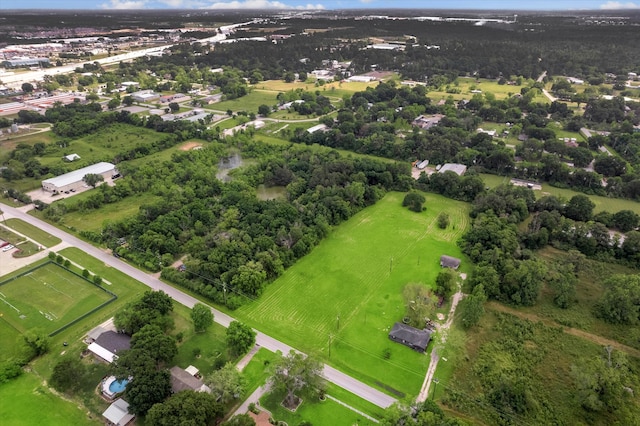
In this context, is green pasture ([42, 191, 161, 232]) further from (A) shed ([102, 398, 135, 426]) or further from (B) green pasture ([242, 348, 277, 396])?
(B) green pasture ([242, 348, 277, 396])

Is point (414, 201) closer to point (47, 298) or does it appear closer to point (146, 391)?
point (146, 391)

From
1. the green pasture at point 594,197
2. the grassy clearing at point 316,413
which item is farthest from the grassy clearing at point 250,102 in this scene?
the grassy clearing at point 316,413

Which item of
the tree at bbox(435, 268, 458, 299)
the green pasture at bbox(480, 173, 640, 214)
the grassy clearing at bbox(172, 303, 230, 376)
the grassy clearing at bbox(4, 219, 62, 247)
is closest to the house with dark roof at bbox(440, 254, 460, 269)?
the tree at bbox(435, 268, 458, 299)

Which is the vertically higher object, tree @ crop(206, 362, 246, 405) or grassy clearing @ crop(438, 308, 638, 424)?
tree @ crop(206, 362, 246, 405)

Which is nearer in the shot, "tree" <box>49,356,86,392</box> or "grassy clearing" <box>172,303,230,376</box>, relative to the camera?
"tree" <box>49,356,86,392</box>

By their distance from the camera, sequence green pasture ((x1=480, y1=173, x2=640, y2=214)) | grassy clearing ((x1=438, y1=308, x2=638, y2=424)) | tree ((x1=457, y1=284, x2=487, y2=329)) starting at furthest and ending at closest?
green pasture ((x1=480, y1=173, x2=640, y2=214)) < tree ((x1=457, y1=284, x2=487, y2=329)) < grassy clearing ((x1=438, y1=308, x2=638, y2=424))

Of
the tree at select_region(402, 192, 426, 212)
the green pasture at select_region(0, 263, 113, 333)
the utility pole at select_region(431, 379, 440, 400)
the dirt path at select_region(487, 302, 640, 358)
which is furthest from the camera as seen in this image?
the tree at select_region(402, 192, 426, 212)
